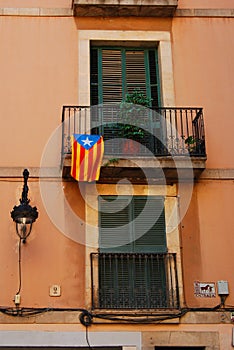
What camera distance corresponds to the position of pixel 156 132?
11.0 metres

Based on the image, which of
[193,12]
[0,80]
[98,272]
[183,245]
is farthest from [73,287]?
[193,12]

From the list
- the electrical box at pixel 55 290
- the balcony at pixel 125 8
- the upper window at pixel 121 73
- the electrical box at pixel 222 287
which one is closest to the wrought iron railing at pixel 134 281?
the electrical box at pixel 55 290

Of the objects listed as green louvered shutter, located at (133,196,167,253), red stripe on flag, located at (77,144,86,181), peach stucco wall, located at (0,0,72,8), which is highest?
peach stucco wall, located at (0,0,72,8)

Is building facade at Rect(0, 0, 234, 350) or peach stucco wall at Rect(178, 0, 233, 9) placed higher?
peach stucco wall at Rect(178, 0, 233, 9)

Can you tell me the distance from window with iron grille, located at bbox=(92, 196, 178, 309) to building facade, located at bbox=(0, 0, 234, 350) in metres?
0.02

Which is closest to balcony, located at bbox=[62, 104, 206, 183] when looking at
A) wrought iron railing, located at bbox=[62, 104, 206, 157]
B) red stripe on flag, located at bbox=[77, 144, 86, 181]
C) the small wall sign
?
wrought iron railing, located at bbox=[62, 104, 206, 157]

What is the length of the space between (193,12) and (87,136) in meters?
3.77

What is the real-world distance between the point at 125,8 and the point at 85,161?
356cm

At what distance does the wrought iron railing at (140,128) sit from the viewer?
1060 cm

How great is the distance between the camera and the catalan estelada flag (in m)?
10.1

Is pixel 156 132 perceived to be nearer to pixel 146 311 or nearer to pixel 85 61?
pixel 85 61

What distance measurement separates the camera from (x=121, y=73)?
11680mm

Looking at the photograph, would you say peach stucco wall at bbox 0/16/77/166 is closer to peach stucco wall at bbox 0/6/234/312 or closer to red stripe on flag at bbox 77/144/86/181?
peach stucco wall at bbox 0/6/234/312

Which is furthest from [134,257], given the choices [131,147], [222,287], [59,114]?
[59,114]
